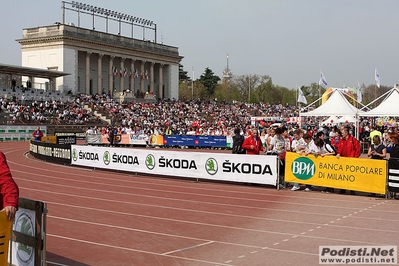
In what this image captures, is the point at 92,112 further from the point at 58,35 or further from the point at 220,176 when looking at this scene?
the point at 220,176

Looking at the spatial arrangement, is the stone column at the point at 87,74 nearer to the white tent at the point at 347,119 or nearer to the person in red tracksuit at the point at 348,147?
the white tent at the point at 347,119

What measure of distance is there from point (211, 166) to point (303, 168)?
346 cm

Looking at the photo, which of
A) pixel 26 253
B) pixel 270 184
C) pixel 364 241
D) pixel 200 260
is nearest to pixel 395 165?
pixel 270 184

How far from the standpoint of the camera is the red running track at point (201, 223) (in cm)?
863

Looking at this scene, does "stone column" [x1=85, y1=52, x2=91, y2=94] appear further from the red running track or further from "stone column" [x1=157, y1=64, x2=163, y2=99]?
the red running track

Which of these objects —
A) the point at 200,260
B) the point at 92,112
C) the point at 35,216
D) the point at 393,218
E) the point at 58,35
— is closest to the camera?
the point at 35,216

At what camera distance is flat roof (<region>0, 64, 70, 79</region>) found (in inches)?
2330

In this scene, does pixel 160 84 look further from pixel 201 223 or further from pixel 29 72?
pixel 201 223

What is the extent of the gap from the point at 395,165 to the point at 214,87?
118 meters

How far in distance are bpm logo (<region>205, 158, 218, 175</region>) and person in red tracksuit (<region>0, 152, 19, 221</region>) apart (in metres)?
12.8

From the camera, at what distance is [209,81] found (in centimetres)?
13088

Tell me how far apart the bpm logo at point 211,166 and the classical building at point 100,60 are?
53667mm

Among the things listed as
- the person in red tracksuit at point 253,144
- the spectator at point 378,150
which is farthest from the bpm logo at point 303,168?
the person in red tracksuit at point 253,144

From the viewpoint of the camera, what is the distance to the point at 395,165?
14.4 meters
